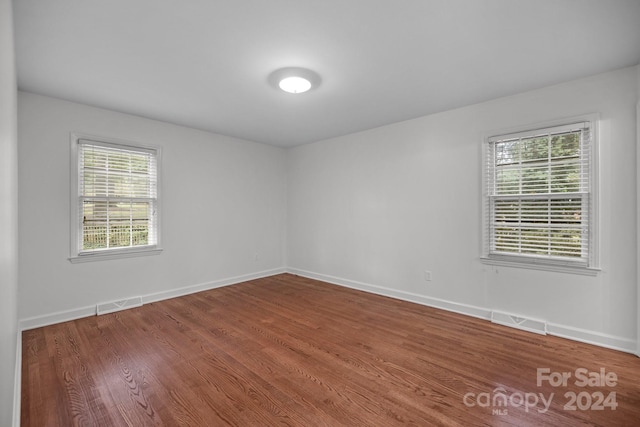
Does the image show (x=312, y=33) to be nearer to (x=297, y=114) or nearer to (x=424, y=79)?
(x=424, y=79)

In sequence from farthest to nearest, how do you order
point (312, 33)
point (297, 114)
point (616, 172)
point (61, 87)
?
point (297, 114), point (61, 87), point (616, 172), point (312, 33)

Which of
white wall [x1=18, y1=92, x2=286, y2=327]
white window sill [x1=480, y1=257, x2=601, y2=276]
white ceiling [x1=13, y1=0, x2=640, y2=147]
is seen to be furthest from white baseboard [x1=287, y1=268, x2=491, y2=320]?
white ceiling [x1=13, y1=0, x2=640, y2=147]

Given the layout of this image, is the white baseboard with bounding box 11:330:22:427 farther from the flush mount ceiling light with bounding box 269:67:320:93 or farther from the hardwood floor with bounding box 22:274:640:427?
the flush mount ceiling light with bounding box 269:67:320:93

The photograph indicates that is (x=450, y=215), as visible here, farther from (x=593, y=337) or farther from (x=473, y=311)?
(x=593, y=337)

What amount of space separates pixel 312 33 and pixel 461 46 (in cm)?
120

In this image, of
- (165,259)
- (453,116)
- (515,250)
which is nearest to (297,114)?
(453,116)

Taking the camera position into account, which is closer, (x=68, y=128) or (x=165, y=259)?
(x=68, y=128)

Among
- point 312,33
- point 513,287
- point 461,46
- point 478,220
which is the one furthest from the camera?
point 478,220

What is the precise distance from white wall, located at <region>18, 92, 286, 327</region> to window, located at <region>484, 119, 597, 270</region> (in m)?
3.79

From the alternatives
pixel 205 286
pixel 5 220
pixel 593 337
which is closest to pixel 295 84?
pixel 5 220

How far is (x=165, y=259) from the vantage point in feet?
14.1

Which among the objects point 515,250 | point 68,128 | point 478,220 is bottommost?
point 515,250

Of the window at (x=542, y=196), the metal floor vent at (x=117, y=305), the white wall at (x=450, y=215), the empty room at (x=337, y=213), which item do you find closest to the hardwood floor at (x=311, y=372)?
the empty room at (x=337, y=213)

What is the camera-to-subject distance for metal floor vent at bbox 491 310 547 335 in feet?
10.2
